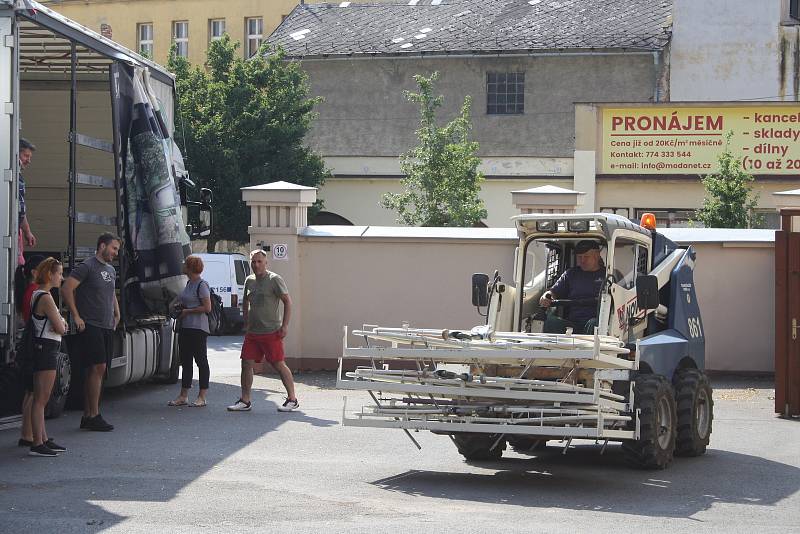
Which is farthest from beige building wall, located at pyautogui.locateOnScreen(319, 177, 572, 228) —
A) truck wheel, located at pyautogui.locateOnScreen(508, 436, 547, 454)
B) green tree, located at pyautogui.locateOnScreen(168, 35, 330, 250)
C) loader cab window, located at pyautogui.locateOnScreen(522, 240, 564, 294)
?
truck wheel, located at pyautogui.locateOnScreen(508, 436, 547, 454)

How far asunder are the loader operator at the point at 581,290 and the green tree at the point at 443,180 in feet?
74.4

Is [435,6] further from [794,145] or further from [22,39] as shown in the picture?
[22,39]

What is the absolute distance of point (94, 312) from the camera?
47.1ft

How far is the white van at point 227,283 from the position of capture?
32.6 metres

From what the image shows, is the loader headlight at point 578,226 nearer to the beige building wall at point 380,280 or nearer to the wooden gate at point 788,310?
the wooden gate at point 788,310

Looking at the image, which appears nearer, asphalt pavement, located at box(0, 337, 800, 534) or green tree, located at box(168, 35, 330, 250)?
asphalt pavement, located at box(0, 337, 800, 534)

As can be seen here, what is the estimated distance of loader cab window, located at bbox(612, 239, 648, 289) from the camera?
41.9 feet

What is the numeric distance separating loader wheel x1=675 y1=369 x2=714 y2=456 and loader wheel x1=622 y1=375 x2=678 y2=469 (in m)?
0.59

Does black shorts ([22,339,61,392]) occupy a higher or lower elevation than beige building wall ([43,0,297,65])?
lower

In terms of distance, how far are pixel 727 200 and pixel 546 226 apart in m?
16.8

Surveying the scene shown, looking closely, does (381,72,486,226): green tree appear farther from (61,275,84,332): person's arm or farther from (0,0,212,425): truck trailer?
(61,275,84,332): person's arm

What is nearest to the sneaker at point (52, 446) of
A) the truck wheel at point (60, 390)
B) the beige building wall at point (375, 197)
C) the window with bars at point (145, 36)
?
the truck wheel at point (60, 390)

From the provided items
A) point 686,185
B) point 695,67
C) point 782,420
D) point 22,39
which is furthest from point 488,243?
point 695,67

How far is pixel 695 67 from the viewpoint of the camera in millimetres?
40312
